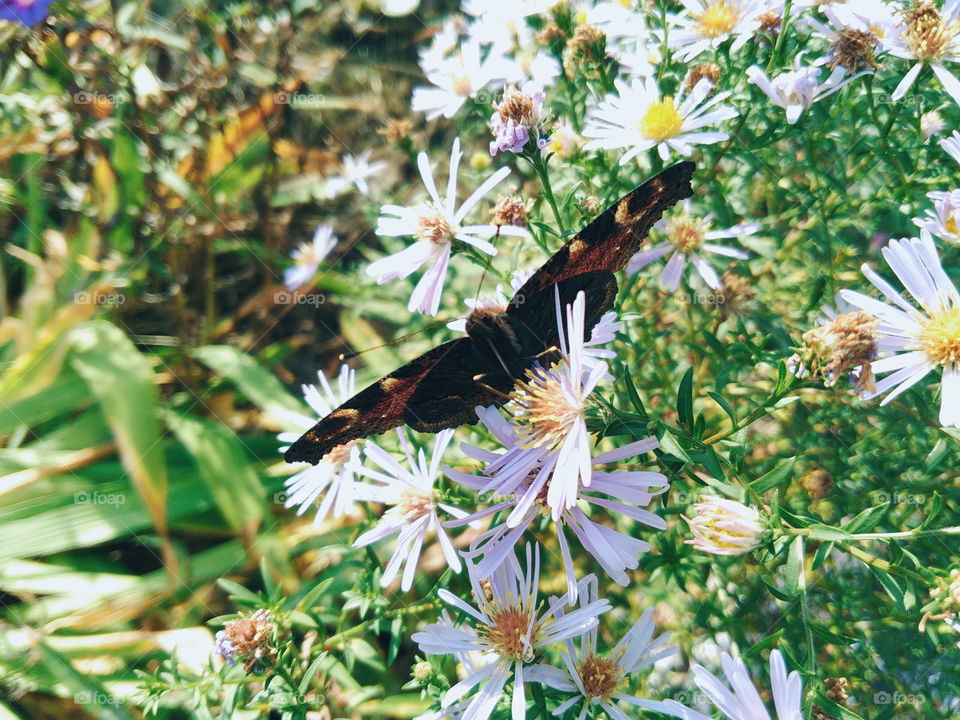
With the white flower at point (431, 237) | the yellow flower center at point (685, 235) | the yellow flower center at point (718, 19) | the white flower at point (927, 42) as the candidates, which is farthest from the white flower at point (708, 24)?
the white flower at point (431, 237)

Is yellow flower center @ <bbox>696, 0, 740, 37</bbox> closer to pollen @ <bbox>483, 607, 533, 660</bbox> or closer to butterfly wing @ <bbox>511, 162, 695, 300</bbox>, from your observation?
butterfly wing @ <bbox>511, 162, 695, 300</bbox>

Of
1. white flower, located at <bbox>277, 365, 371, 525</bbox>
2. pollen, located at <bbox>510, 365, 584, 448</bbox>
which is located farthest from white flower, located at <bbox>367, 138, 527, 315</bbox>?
pollen, located at <bbox>510, 365, 584, 448</bbox>

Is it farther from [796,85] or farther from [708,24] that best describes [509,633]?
[708,24]

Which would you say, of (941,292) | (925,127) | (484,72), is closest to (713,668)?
(941,292)

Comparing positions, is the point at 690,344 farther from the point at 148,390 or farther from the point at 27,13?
the point at 27,13

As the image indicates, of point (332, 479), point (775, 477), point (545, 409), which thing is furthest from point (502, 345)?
point (332, 479)

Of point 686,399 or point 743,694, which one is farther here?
point 686,399

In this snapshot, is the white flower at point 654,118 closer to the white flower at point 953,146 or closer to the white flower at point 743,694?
the white flower at point 953,146
